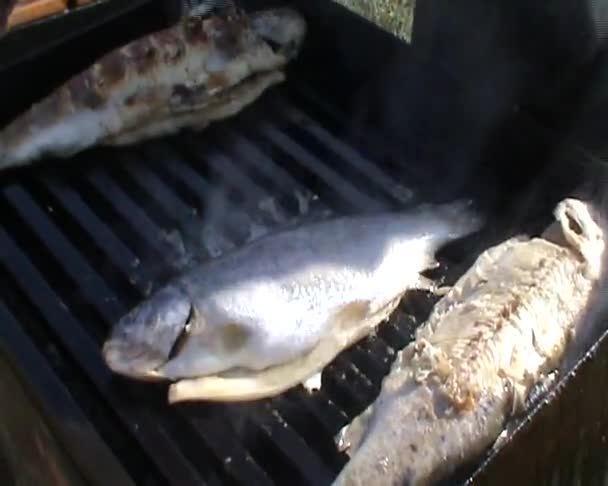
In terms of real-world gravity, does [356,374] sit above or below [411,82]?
below

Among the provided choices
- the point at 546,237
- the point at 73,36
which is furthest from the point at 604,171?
the point at 73,36

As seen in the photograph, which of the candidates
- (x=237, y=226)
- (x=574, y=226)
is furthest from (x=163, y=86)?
(x=574, y=226)

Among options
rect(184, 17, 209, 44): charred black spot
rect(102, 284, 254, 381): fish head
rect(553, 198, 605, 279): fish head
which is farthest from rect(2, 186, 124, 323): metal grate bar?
rect(553, 198, 605, 279): fish head

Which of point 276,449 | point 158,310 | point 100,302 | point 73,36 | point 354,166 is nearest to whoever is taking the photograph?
point 276,449

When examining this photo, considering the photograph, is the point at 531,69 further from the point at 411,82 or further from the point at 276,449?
the point at 276,449

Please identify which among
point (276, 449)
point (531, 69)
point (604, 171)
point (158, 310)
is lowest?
point (276, 449)

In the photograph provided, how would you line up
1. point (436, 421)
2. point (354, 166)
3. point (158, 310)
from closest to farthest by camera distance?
1. point (436, 421)
2. point (158, 310)
3. point (354, 166)

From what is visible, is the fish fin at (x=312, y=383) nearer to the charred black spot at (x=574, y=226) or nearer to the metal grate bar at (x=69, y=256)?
the metal grate bar at (x=69, y=256)
